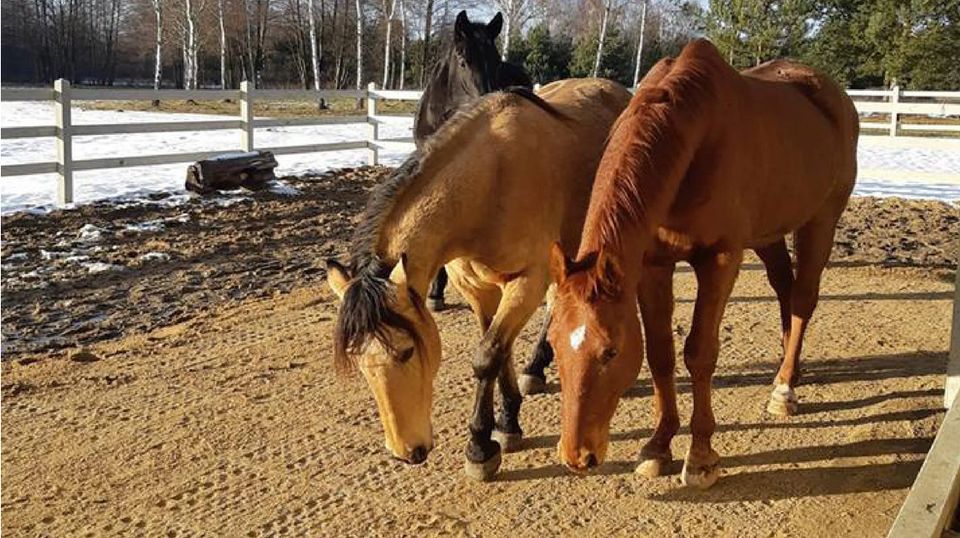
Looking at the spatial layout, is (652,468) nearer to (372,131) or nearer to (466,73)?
(466,73)

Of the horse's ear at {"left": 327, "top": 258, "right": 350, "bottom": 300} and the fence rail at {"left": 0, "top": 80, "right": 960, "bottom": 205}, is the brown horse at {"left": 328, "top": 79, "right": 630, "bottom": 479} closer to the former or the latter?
the horse's ear at {"left": 327, "top": 258, "right": 350, "bottom": 300}

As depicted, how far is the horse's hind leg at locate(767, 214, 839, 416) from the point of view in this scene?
4.08 metres

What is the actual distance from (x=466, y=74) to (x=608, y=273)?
12.4 feet

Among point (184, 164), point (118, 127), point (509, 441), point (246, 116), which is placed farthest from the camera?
point (184, 164)

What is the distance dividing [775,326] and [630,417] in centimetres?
205

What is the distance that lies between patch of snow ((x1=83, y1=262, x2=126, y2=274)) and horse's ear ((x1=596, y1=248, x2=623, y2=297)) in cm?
550

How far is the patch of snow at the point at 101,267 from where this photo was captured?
6.57 m

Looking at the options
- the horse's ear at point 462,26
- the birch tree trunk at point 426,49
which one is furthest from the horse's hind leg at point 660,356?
the birch tree trunk at point 426,49

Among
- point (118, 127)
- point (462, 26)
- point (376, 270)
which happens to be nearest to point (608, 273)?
point (376, 270)

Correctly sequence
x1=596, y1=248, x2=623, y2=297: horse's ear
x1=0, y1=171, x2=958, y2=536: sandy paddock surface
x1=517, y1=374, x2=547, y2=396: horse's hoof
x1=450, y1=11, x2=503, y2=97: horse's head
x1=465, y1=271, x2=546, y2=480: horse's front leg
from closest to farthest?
1. x1=596, y1=248, x2=623, y2=297: horse's ear
2. x1=0, y1=171, x2=958, y2=536: sandy paddock surface
3. x1=465, y1=271, x2=546, y2=480: horse's front leg
4. x1=517, y1=374, x2=547, y2=396: horse's hoof
5. x1=450, y1=11, x2=503, y2=97: horse's head

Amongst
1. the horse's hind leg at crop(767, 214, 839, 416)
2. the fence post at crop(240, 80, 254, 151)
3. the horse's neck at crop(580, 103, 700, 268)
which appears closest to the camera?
the horse's neck at crop(580, 103, 700, 268)

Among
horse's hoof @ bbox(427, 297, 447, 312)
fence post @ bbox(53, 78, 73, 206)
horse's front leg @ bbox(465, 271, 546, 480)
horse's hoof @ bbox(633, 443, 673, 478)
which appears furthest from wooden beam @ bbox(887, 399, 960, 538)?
fence post @ bbox(53, 78, 73, 206)

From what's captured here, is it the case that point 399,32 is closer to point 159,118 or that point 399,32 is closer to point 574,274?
point 159,118

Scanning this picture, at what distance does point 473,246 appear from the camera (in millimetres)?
3201
